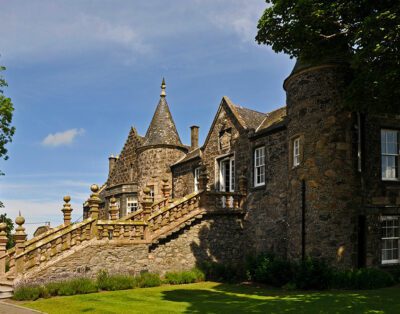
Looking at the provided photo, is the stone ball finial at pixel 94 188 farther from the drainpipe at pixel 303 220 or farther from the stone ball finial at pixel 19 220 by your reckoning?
the drainpipe at pixel 303 220

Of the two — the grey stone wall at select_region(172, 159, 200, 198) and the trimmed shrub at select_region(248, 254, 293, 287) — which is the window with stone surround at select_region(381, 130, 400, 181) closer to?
the trimmed shrub at select_region(248, 254, 293, 287)

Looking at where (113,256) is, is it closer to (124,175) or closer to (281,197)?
(281,197)

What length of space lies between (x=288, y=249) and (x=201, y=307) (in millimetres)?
6926

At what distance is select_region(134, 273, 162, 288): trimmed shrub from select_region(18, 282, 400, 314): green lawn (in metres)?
1.08

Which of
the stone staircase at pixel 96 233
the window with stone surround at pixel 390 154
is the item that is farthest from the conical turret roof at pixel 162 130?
the window with stone surround at pixel 390 154

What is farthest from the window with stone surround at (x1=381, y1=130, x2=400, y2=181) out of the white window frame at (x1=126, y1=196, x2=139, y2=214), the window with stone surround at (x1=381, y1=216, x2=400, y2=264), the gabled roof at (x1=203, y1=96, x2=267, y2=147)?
the white window frame at (x1=126, y1=196, x2=139, y2=214)

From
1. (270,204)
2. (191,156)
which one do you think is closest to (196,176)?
(191,156)

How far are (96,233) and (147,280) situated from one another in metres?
2.77

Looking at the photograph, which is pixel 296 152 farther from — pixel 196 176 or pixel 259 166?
pixel 196 176

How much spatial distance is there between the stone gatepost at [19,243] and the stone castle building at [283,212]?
38 millimetres

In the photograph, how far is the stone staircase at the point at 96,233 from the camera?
710 inches

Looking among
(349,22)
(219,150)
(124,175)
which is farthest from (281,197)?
(124,175)

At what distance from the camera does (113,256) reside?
19.9m

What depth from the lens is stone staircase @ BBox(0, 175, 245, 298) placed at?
18031 millimetres
